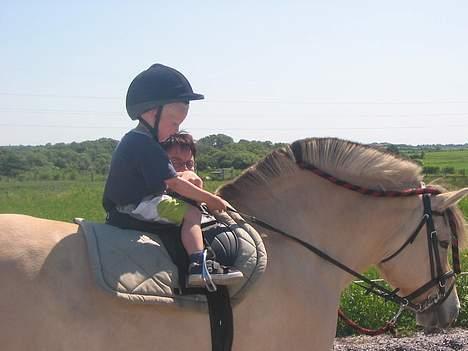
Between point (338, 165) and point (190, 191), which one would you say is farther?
point (338, 165)

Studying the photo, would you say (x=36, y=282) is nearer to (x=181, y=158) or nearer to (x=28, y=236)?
(x=28, y=236)

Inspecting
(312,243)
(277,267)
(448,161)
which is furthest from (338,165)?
(448,161)

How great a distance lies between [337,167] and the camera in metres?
3.91

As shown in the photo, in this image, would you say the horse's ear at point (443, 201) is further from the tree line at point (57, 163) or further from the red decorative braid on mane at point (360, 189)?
the tree line at point (57, 163)

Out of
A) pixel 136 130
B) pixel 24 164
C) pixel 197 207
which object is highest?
pixel 136 130

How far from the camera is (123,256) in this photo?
10.00ft

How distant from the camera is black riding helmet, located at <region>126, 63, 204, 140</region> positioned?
3.34 m

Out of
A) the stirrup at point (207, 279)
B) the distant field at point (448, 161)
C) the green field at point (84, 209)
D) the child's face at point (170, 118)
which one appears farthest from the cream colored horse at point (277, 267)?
the distant field at point (448, 161)

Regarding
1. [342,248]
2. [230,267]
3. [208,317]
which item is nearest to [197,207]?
[230,267]

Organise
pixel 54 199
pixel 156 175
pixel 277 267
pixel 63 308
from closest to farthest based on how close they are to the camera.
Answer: pixel 63 308 → pixel 156 175 → pixel 277 267 → pixel 54 199

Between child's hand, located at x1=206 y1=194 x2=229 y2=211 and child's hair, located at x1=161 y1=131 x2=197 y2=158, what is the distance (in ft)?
6.18

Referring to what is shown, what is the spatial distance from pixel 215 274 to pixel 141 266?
0.39 meters

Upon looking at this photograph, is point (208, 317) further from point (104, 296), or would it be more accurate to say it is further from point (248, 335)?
point (104, 296)

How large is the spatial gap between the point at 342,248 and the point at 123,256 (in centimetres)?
151
